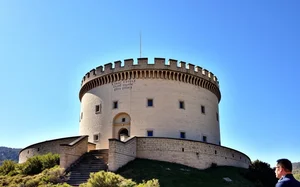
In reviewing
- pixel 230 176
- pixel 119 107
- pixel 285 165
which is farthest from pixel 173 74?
pixel 285 165

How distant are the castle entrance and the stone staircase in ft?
18.5

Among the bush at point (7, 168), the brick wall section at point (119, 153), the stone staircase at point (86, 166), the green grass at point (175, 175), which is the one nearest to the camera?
the green grass at point (175, 175)

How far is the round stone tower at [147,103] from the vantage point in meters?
31.9

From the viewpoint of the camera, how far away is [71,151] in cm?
2503

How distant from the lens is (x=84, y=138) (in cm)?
2734

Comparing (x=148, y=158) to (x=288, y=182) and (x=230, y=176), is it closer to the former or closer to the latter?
(x=230, y=176)

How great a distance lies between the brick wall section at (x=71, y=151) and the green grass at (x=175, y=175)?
3993 millimetres

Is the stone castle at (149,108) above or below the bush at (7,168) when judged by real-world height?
above

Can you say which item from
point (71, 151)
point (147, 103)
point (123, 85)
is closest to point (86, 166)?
point (71, 151)

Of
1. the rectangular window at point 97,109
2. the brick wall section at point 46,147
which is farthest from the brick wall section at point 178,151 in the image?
the rectangular window at point 97,109

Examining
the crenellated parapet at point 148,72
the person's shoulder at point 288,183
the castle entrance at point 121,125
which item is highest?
the crenellated parapet at point 148,72

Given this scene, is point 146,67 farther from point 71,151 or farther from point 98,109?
point 71,151

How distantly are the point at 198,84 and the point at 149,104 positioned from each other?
5992 millimetres

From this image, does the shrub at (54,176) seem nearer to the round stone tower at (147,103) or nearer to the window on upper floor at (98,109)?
the round stone tower at (147,103)
